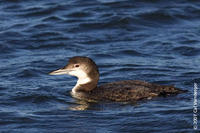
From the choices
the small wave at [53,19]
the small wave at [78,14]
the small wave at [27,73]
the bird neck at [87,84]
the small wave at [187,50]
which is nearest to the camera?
the bird neck at [87,84]

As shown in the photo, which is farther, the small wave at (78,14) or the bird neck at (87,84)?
the small wave at (78,14)

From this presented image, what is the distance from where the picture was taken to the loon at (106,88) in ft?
37.5

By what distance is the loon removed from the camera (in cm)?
1143

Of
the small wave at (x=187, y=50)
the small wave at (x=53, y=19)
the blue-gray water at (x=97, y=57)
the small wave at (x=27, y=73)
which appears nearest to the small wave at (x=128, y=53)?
the blue-gray water at (x=97, y=57)

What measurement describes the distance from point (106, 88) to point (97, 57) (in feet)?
11.7

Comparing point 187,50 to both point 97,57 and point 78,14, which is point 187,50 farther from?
point 78,14

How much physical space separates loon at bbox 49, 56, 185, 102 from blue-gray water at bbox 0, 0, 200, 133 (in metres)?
0.19

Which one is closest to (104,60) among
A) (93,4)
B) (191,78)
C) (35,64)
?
(35,64)

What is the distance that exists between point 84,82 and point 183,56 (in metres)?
3.72

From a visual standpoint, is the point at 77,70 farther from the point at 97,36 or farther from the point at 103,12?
the point at 103,12

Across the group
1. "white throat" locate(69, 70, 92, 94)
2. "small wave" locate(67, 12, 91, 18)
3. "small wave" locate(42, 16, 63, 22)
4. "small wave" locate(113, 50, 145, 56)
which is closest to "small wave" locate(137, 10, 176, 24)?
"small wave" locate(67, 12, 91, 18)

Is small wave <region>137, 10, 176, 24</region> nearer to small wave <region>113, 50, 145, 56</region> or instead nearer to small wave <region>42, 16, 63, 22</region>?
small wave <region>42, 16, 63, 22</region>

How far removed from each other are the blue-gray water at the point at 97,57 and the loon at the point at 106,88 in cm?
19

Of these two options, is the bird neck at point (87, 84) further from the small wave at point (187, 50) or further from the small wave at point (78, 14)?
the small wave at point (78, 14)
